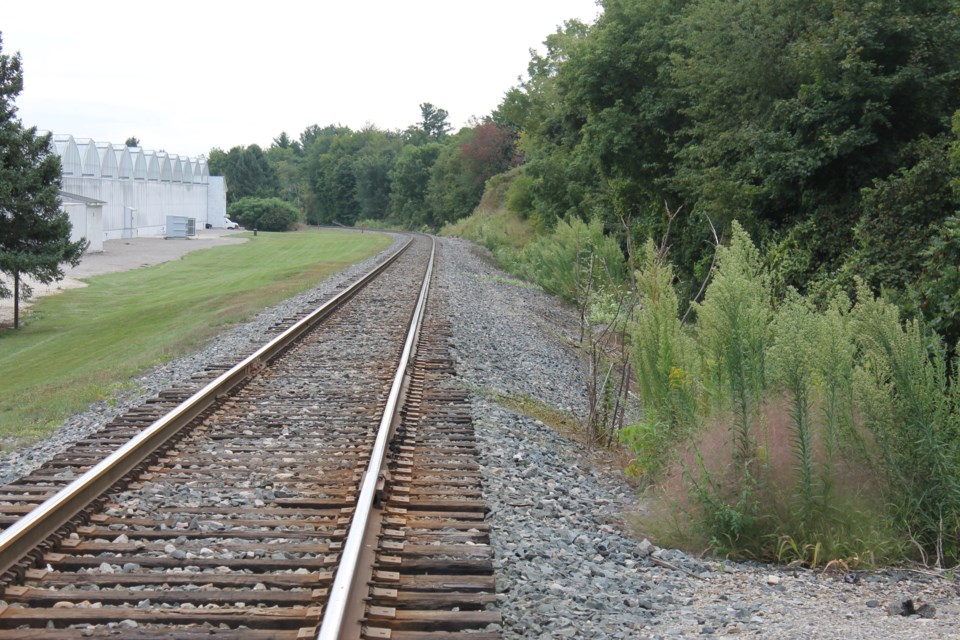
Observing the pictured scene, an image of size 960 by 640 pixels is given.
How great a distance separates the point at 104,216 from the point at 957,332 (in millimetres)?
65922

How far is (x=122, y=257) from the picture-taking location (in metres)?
53.8

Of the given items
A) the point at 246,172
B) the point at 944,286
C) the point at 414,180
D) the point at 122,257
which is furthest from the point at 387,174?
the point at 944,286

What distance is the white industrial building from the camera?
5625 centimetres

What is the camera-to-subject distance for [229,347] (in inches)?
520

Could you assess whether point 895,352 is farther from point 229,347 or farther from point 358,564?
point 229,347

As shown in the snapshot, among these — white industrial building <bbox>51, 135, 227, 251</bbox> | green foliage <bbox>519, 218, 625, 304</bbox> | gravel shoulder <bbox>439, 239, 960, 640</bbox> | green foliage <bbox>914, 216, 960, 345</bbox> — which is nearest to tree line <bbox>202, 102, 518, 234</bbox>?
white industrial building <bbox>51, 135, 227, 251</bbox>

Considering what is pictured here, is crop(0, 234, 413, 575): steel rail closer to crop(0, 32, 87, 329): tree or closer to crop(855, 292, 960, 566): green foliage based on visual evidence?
crop(855, 292, 960, 566): green foliage

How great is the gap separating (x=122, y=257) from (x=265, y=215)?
5158 centimetres

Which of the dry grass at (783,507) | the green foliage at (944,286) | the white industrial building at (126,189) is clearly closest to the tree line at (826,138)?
the green foliage at (944,286)

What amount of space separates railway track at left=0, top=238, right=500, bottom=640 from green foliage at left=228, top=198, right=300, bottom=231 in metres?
98.4

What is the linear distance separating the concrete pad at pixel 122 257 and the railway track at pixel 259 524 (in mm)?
23306

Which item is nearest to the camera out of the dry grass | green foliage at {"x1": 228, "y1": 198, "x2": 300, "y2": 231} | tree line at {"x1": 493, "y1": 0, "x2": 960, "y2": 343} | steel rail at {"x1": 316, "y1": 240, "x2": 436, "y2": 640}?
steel rail at {"x1": 316, "y1": 240, "x2": 436, "y2": 640}

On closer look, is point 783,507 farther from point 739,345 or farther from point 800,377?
point 739,345

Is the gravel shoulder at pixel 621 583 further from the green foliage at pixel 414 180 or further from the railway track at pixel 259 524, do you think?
the green foliage at pixel 414 180
